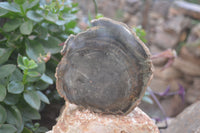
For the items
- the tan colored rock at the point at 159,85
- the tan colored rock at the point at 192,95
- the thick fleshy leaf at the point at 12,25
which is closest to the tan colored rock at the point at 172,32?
the tan colored rock at the point at 159,85

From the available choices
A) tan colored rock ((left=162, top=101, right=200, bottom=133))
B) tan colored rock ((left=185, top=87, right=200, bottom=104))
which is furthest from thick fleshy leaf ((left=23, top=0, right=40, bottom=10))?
tan colored rock ((left=185, top=87, right=200, bottom=104))

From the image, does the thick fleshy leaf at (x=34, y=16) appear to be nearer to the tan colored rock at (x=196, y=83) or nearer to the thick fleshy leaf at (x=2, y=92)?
the thick fleshy leaf at (x=2, y=92)

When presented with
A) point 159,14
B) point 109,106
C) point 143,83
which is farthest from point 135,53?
point 159,14

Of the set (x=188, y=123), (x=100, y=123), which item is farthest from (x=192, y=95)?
(x=100, y=123)

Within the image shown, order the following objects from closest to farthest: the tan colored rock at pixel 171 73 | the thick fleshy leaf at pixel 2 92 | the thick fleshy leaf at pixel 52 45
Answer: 1. the thick fleshy leaf at pixel 2 92
2. the thick fleshy leaf at pixel 52 45
3. the tan colored rock at pixel 171 73

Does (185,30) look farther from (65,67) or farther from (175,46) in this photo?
(65,67)

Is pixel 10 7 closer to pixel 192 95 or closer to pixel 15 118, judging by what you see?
pixel 15 118
